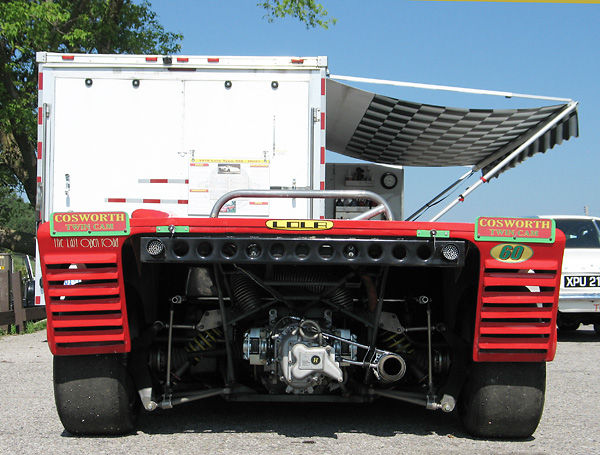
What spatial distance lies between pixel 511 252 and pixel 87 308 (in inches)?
92.3

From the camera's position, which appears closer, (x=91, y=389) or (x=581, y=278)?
(x=91, y=389)

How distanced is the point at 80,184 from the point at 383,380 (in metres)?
4.32

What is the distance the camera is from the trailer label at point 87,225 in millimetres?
3828

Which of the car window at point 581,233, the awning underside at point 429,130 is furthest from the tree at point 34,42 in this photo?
the car window at point 581,233

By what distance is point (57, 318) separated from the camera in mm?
3930

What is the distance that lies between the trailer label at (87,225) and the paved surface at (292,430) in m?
1.20

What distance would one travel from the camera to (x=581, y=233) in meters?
11.0

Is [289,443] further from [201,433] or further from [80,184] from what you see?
[80,184]

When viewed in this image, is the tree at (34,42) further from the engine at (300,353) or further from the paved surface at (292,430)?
the engine at (300,353)

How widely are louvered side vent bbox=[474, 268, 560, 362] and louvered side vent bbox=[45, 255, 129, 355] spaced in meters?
2.00

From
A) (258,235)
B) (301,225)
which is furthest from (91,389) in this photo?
(301,225)

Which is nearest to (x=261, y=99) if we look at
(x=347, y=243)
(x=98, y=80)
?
(x=98, y=80)

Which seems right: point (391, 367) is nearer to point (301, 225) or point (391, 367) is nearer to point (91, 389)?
point (301, 225)

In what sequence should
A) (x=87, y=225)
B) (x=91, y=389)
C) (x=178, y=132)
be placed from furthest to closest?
(x=178, y=132)
(x=91, y=389)
(x=87, y=225)
